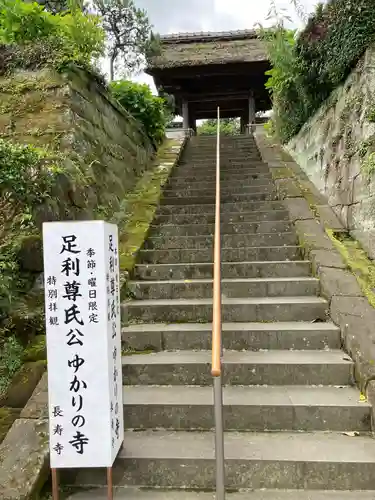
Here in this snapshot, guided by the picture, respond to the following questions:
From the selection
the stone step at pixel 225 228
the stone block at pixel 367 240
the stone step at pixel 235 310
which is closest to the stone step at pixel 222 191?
the stone step at pixel 225 228

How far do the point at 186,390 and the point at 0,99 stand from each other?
3.68m

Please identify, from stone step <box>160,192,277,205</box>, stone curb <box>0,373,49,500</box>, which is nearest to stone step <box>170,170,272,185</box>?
stone step <box>160,192,277,205</box>

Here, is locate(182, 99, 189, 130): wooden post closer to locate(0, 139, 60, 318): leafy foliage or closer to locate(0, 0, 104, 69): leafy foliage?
locate(0, 0, 104, 69): leafy foliage

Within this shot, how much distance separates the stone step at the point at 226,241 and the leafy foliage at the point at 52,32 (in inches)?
88.0

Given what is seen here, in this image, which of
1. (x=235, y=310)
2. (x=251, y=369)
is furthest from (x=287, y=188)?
(x=251, y=369)

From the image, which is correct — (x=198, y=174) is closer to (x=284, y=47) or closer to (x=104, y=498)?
(x=284, y=47)

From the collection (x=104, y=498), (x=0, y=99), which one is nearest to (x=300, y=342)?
(x=104, y=498)

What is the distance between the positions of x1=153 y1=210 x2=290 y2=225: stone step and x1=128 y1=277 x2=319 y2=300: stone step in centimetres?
128

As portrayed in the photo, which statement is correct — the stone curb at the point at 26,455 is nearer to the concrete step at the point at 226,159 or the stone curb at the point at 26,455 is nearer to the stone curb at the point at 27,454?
the stone curb at the point at 27,454

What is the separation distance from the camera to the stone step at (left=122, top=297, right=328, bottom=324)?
3.29 meters

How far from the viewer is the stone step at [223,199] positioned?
5488mm

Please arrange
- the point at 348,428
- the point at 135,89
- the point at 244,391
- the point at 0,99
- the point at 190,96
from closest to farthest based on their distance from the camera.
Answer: the point at 348,428
the point at 244,391
the point at 0,99
the point at 135,89
the point at 190,96

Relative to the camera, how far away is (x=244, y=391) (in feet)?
8.74

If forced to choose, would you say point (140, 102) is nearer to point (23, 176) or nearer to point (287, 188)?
point (287, 188)
